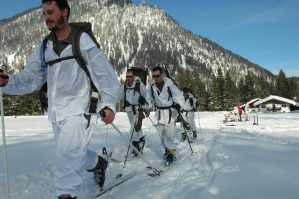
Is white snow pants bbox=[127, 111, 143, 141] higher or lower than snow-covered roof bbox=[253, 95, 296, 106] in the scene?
lower

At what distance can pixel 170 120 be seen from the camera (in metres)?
10.1

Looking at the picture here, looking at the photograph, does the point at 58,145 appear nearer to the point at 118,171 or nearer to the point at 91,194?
the point at 91,194

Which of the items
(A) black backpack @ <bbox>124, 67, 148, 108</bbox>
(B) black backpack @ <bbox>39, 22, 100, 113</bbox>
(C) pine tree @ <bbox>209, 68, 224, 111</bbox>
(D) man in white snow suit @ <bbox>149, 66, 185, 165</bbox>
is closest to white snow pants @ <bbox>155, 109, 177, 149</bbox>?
(D) man in white snow suit @ <bbox>149, 66, 185, 165</bbox>

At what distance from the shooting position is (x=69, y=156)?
4.08 meters

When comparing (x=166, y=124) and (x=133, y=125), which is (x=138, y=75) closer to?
(x=133, y=125)

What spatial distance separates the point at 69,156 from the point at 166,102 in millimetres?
6293

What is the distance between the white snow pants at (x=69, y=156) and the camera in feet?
13.3

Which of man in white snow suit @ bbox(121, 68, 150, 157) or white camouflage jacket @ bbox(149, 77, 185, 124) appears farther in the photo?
man in white snow suit @ bbox(121, 68, 150, 157)

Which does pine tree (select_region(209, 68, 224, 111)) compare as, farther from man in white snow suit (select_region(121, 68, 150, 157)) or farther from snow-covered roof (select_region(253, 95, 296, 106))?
man in white snow suit (select_region(121, 68, 150, 157))

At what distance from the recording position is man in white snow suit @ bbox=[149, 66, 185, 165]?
9919mm

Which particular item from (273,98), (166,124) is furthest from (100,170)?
(273,98)

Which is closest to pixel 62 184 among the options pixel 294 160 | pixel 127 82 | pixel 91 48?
pixel 91 48

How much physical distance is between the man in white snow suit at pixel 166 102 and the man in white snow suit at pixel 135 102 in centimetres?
66

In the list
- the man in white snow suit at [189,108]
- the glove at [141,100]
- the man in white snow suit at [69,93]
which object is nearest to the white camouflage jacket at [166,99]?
the glove at [141,100]
